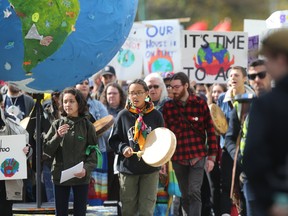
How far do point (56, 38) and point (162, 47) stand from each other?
7434mm

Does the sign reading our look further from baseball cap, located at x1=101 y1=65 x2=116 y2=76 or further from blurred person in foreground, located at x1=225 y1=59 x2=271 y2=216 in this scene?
blurred person in foreground, located at x1=225 y1=59 x2=271 y2=216

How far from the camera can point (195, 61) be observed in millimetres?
14922

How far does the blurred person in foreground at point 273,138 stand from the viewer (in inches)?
180

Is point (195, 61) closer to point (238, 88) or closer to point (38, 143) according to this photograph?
point (238, 88)

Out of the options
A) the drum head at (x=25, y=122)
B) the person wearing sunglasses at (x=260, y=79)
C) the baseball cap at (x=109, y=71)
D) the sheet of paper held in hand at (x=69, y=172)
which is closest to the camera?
the person wearing sunglasses at (x=260, y=79)

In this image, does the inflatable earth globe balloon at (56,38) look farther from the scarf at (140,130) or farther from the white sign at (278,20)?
the white sign at (278,20)

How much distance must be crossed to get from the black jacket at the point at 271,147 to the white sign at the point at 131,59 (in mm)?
11330

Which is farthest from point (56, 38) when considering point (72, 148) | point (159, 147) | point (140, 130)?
point (159, 147)

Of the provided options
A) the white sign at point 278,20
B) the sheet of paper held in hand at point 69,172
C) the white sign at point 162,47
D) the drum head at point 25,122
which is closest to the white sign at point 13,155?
the sheet of paper held in hand at point 69,172

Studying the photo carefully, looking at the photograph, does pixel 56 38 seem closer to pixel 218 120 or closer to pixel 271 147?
pixel 218 120

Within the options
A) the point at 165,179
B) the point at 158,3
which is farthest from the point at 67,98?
the point at 158,3

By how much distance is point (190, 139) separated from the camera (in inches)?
402

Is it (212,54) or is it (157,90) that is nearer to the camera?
(157,90)

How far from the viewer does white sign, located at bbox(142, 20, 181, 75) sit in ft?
53.7
